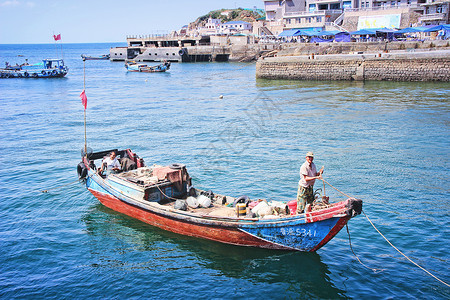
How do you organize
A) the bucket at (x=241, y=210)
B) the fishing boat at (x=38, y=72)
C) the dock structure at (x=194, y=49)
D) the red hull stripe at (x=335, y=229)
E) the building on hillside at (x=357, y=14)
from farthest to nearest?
the dock structure at (x=194, y=49) < the fishing boat at (x=38, y=72) < the building on hillside at (x=357, y=14) < the bucket at (x=241, y=210) < the red hull stripe at (x=335, y=229)

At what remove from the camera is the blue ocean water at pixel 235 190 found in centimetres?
934

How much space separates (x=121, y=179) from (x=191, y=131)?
12085 mm

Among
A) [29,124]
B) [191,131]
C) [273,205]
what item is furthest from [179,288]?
[29,124]

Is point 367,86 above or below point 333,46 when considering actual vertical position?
below

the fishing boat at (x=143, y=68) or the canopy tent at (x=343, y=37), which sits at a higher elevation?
the canopy tent at (x=343, y=37)

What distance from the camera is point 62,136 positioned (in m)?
24.0

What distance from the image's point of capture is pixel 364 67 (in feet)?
131

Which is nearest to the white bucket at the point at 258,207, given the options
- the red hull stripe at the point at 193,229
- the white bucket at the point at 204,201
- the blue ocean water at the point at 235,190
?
the red hull stripe at the point at 193,229

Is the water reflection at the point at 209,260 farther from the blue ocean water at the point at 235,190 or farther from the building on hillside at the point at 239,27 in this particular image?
the building on hillside at the point at 239,27

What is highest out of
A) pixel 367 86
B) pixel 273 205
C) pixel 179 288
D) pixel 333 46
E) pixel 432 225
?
pixel 333 46

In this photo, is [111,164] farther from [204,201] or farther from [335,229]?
[335,229]

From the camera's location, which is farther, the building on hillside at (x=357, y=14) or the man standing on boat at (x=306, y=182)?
the building on hillside at (x=357, y=14)

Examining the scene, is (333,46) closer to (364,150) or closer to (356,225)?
(364,150)

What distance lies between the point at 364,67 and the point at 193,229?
114 ft
